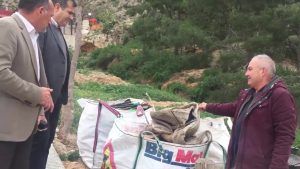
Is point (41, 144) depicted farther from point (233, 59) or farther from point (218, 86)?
point (218, 86)

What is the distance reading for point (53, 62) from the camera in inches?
163

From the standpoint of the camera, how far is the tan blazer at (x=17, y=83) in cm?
307

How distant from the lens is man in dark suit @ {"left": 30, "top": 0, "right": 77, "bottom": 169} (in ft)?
13.6

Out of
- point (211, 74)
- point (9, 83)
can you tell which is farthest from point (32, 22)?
point (211, 74)

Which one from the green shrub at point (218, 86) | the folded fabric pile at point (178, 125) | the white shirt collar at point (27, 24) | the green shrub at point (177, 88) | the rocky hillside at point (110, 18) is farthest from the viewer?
the rocky hillside at point (110, 18)

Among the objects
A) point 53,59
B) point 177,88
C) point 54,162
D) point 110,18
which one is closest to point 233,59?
point 177,88

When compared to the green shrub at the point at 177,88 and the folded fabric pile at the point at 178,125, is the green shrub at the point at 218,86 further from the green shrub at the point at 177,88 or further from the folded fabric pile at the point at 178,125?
the folded fabric pile at the point at 178,125

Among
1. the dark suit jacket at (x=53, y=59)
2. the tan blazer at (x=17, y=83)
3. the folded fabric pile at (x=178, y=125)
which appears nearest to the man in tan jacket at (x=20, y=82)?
the tan blazer at (x=17, y=83)

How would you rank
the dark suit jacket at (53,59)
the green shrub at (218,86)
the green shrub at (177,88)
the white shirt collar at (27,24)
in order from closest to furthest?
the white shirt collar at (27,24) < the dark suit jacket at (53,59) < the green shrub at (218,86) < the green shrub at (177,88)

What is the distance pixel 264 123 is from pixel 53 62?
1.69 meters

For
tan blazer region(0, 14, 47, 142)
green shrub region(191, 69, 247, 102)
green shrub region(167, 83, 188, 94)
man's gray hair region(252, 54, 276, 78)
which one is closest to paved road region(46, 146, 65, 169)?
tan blazer region(0, 14, 47, 142)

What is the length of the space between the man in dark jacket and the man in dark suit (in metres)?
1.44

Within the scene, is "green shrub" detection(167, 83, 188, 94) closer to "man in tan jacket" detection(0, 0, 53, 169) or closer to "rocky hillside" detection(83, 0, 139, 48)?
"rocky hillside" detection(83, 0, 139, 48)

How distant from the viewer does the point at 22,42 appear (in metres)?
3.20
